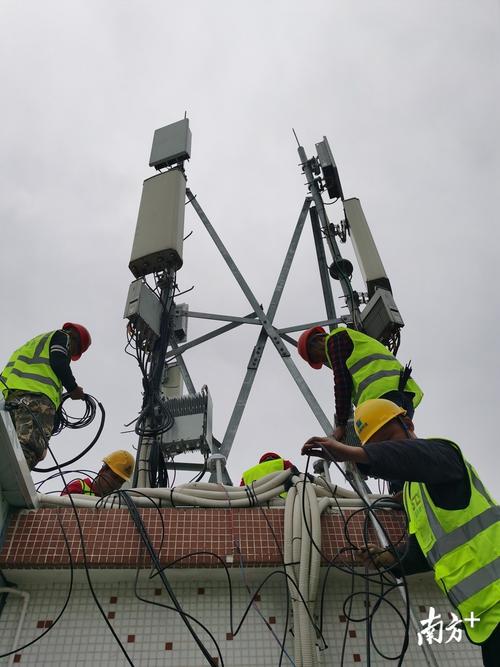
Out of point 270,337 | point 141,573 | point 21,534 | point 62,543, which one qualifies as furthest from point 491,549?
point 270,337

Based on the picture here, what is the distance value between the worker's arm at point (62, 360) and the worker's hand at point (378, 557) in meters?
2.36

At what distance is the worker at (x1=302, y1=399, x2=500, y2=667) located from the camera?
169cm

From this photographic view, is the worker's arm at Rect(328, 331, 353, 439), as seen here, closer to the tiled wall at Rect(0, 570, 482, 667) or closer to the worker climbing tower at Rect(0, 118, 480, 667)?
the worker climbing tower at Rect(0, 118, 480, 667)

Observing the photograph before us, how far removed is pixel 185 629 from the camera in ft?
7.29

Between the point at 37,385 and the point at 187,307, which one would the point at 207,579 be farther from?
the point at 187,307

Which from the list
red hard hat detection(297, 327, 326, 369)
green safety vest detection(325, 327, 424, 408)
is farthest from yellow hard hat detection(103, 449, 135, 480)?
green safety vest detection(325, 327, 424, 408)

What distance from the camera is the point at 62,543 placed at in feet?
7.61

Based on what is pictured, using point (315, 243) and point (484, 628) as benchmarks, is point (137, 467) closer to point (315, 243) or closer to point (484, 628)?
point (484, 628)

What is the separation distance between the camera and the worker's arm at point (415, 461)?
1.65 metres

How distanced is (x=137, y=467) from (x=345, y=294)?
3.38 metres

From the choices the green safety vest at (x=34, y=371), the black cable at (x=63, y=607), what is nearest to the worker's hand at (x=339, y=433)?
the black cable at (x=63, y=607)

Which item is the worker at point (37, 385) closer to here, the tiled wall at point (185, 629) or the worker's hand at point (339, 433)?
the tiled wall at point (185, 629)

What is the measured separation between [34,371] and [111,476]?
136 cm

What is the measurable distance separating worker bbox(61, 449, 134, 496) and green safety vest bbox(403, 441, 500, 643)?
3030 mm
